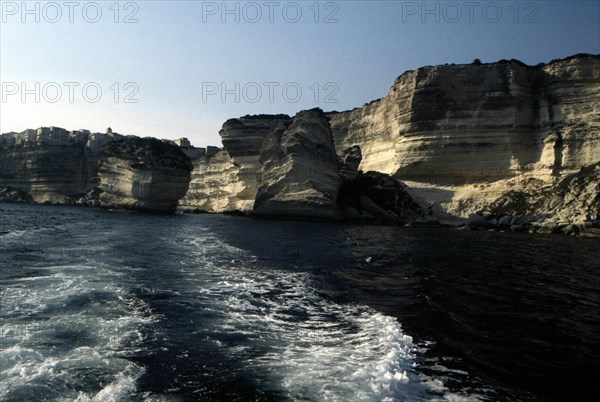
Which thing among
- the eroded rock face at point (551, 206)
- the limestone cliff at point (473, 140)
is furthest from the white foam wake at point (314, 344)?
the limestone cliff at point (473, 140)

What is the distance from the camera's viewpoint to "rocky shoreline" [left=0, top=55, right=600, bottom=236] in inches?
1763

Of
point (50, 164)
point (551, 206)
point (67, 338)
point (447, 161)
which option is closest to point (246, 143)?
point (447, 161)

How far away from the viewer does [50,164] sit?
293 ft

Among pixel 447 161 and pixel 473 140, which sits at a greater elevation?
pixel 473 140

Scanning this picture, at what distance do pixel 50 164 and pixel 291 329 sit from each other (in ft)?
315

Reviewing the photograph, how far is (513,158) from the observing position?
50.9m

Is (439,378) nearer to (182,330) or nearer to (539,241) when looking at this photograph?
→ (182,330)

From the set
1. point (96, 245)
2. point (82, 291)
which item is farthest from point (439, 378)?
point (96, 245)

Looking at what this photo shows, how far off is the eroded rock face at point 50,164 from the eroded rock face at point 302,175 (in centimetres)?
5816

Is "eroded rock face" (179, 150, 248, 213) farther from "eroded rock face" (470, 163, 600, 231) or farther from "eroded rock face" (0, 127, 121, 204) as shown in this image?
"eroded rock face" (470, 163, 600, 231)

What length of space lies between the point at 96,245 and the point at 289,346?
56.6ft

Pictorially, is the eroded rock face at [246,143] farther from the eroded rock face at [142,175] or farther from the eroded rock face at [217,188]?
the eroded rock face at [142,175]

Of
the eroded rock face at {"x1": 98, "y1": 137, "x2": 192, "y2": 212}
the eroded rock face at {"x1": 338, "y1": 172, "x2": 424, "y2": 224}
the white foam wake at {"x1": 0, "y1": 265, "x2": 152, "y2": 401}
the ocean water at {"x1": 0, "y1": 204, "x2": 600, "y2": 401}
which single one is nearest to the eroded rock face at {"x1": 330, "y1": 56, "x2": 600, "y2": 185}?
the eroded rock face at {"x1": 338, "y1": 172, "x2": 424, "y2": 224}

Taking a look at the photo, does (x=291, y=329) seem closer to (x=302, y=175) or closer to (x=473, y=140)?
(x=302, y=175)
